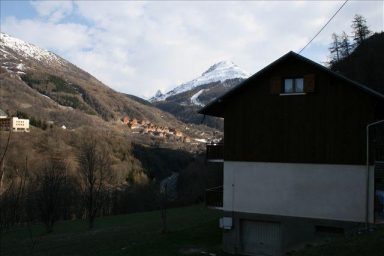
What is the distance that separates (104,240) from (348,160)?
18.4 metres

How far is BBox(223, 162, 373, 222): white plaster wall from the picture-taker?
15.7 metres

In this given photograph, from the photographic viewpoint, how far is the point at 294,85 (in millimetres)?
17422

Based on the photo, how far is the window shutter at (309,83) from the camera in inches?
661

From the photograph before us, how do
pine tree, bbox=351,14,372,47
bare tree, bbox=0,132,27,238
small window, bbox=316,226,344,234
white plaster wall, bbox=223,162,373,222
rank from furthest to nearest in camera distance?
pine tree, bbox=351,14,372,47 → small window, bbox=316,226,344,234 → white plaster wall, bbox=223,162,373,222 → bare tree, bbox=0,132,27,238

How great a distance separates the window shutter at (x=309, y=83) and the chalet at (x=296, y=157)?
0.04 m

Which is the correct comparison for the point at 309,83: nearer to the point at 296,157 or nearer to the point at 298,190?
the point at 296,157

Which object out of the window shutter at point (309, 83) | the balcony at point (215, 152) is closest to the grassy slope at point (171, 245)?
the balcony at point (215, 152)

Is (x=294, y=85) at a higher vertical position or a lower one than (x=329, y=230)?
higher

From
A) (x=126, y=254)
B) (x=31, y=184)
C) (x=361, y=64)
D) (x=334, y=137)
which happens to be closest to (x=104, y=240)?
(x=126, y=254)

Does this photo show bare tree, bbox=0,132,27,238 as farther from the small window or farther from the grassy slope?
the small window

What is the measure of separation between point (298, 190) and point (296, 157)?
4.99 ft

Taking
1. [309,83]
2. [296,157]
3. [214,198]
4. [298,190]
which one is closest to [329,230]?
[298,190]

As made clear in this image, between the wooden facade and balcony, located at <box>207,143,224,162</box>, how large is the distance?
106 centimetres

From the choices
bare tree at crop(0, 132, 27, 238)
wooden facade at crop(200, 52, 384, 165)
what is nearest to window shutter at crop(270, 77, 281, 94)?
wooden facade at crop(200, 52, 384, 165)
